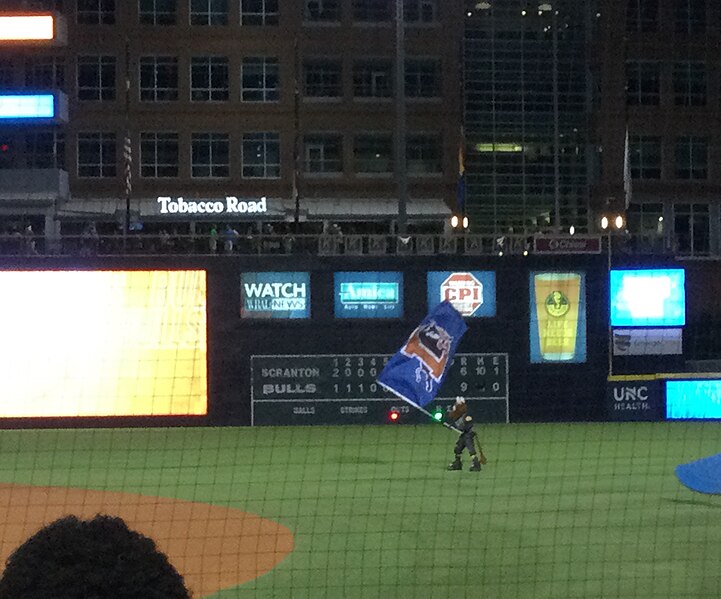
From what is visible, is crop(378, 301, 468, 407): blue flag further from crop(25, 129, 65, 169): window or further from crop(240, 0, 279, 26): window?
crop(25, 129, 65, 169): window

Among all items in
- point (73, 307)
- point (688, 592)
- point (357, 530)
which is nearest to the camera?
point (688, 592)

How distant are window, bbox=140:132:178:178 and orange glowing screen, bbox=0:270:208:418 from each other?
2127 centimetres

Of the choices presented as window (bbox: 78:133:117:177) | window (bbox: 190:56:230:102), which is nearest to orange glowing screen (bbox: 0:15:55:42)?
window (bbox: 78:133:117:177)

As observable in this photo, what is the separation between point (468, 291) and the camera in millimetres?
34688

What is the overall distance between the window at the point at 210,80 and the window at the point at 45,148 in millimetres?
5275

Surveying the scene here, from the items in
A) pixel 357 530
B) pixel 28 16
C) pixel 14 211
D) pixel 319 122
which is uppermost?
pixel 28 16

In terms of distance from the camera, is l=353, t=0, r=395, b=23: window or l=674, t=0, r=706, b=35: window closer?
l=353, t=0, r=395, b=23: window

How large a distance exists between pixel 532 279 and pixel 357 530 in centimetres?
1744

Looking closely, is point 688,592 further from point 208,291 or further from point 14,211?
point 14,211

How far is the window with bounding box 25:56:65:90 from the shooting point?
177 ft

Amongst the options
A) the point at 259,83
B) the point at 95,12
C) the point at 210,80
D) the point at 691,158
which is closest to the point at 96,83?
the point at 95,12

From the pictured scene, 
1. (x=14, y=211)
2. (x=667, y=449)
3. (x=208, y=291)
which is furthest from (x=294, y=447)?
(x=14, y=211)

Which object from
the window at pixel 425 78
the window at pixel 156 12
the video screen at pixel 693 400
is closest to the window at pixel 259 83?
the window at pixel 156 12

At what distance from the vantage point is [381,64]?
180 feet
